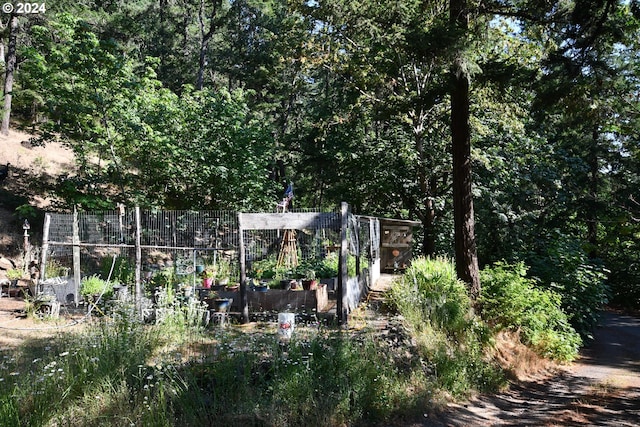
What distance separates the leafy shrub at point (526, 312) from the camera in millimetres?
8320

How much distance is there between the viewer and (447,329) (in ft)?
24.4

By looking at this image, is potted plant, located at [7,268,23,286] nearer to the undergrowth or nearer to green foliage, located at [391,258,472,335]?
the undergrowth

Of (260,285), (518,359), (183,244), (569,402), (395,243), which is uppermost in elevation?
(183,244)

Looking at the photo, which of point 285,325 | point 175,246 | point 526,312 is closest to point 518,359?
point 526,312

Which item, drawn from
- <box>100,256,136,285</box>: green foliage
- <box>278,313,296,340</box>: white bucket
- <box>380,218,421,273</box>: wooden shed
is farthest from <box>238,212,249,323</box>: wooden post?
<box>380,218,421,273</box>: wooden shed

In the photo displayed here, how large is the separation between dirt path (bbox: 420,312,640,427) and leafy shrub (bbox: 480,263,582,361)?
0.54m

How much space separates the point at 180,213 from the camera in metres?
11.2

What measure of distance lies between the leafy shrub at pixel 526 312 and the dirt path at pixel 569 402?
0.54 metres

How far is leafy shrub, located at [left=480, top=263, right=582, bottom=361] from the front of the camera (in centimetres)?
832

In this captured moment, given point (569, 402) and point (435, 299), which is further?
point (435, 299)

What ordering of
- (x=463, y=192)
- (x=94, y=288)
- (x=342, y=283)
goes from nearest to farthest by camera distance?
(x=342, y=283), (x=463, y=192), (x=94, y=288)

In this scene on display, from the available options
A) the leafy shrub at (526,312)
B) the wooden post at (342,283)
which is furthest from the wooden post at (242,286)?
the leafy shrub at (526,312)

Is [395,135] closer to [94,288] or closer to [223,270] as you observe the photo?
[223,270]

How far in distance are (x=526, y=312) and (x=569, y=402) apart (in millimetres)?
1934
